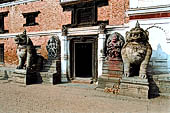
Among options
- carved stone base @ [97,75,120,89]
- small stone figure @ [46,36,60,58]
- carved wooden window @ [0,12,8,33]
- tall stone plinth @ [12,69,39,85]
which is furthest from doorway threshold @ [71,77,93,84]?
carved wooden window @ [0,12,8,33]

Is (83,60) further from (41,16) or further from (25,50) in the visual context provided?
(41,16)

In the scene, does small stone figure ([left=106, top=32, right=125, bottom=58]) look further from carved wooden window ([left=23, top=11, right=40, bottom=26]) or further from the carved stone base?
carved wooden window ([left=23, top=11, right=40, bottom=26])

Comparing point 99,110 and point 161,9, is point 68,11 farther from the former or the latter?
point 99,110

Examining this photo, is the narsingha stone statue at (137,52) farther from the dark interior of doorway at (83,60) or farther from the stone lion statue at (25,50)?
the stone lion statue at (25,50)

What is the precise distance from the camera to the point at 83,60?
905 cm

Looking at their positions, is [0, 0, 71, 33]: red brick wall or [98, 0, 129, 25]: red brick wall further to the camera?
[0, 0, 71, 33]: red brick wall

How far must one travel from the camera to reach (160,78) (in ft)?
19.6

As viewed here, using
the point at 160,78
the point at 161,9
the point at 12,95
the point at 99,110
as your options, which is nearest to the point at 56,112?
the point at 99,110

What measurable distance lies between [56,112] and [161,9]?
6.19 metres

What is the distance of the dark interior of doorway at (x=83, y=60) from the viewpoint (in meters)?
8.80

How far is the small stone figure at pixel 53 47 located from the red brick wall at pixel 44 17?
89 centimetres

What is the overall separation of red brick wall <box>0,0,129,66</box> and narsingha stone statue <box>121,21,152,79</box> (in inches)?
84.9

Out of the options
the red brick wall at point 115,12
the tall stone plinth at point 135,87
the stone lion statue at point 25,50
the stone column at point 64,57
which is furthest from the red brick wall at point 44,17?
the tall stone plinth at point 135,87

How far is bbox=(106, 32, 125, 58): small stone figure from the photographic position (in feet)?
23.1
